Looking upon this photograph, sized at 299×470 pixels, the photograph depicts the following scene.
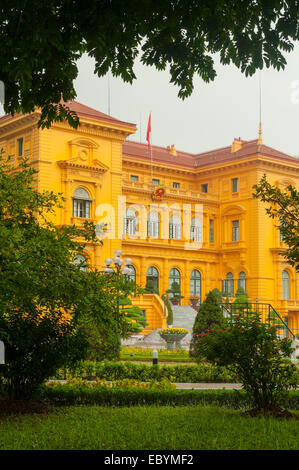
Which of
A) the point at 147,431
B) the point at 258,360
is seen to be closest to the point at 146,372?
the point at 258,360

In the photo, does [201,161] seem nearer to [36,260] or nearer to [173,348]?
[173,348]

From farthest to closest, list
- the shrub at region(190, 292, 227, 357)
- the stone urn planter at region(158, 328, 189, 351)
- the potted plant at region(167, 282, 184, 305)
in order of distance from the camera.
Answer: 1. the potted plant at region(167, 282, 184, 305)
2. the stone urn planter at region(158, 328, 189, 351)
3. the shrub at region(190, 292, 227, 357)

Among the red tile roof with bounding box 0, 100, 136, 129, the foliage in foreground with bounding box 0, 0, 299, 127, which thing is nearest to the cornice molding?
the red tile roof with bounding box 0, 100, 136, 129

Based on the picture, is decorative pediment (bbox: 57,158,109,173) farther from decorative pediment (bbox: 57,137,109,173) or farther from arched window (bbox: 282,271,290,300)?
arched window (bbox: 282,271,290,300)

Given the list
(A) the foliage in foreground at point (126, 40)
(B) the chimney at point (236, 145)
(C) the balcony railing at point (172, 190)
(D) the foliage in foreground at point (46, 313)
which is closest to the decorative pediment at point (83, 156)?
(C) the balcony railing at point (172, 190)

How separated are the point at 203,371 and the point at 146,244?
29869mm

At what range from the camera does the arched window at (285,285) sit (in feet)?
172

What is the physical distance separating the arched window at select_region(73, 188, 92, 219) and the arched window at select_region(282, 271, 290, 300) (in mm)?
19606

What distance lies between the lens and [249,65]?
7.21 m

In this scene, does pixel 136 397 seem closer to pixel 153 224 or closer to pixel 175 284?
pixel 175 284

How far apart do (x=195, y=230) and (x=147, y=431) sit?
4423 cm

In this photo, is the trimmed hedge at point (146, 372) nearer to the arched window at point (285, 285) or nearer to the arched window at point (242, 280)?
the arched window at point (242, 280)

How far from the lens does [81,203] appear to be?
134 feet

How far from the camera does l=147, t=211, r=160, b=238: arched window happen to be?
4816 centimetres
